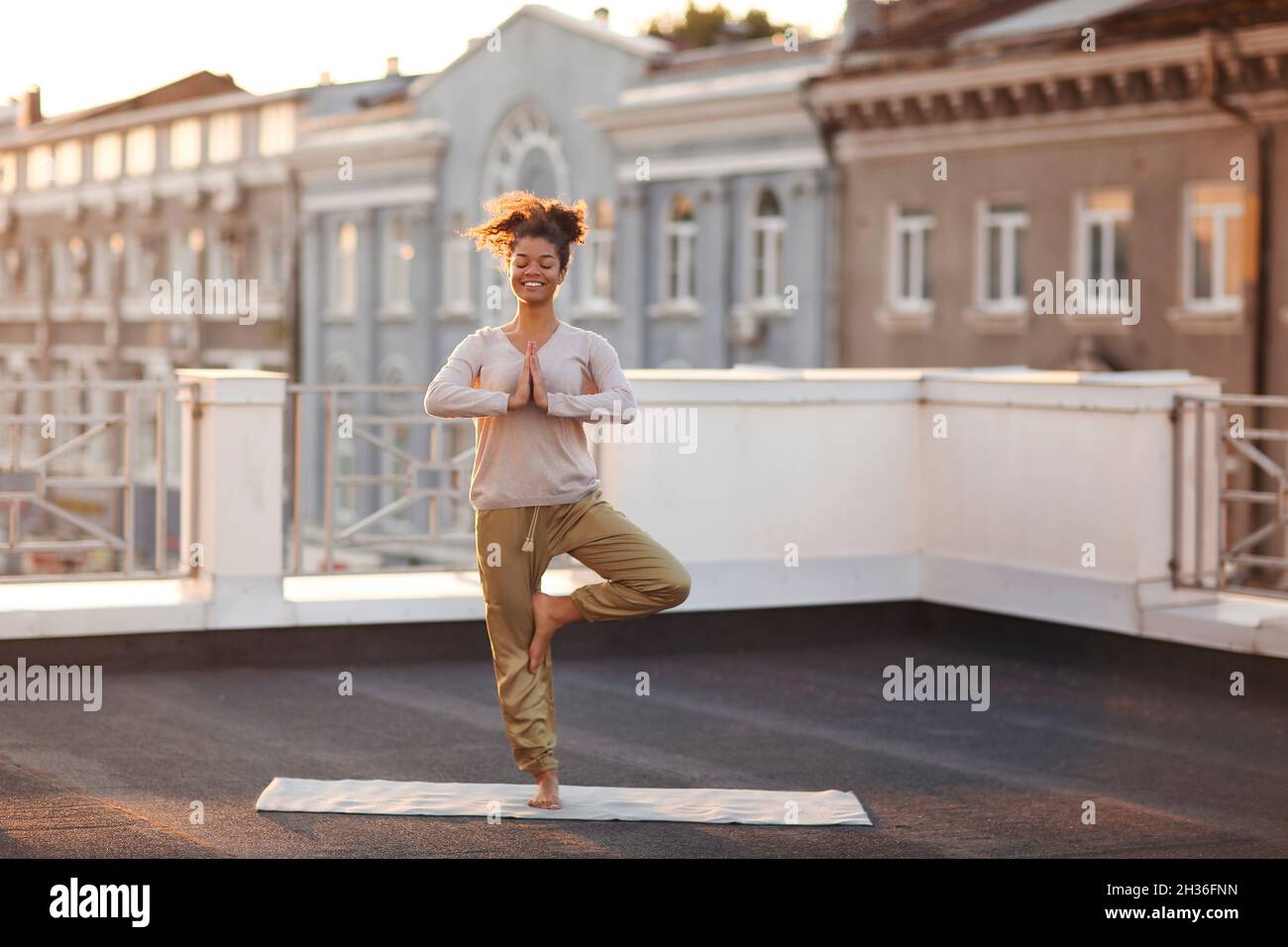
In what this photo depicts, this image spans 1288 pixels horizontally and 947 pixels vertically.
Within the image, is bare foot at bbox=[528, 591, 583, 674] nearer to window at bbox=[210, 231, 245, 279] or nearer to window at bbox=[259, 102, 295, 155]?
window at bbox=[259, 102, 295, 155]

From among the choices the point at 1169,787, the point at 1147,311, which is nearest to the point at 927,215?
the point at 1147,311

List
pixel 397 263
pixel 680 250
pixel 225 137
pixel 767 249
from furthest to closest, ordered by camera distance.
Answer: pixel 225 137 < pixel 397 263 < pixel 680 250 < pixel 767 249

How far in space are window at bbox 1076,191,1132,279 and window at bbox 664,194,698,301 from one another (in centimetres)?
1075

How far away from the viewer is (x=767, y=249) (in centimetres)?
4106

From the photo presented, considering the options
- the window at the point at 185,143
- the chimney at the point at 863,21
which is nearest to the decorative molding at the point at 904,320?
the chimney at the point at 863,21

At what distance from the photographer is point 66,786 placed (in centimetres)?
737

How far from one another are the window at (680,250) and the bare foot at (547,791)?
36203mm

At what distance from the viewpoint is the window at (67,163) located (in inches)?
2815

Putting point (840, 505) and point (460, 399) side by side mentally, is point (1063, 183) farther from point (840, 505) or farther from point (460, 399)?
point (460, 399)

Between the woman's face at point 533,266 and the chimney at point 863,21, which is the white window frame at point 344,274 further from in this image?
the woman's face at point 533,266

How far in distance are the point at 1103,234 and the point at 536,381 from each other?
27.8 meters

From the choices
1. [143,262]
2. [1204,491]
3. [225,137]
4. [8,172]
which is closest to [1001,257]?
[1204,491]
